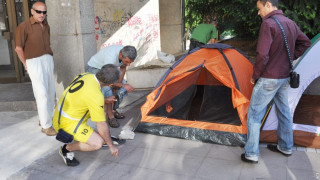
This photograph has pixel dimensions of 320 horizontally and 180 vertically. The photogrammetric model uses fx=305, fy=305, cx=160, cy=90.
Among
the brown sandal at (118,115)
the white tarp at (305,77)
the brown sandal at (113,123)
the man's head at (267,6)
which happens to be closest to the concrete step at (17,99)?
the brown sandal at (118,115)

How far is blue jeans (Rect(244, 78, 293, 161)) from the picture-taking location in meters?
3.18

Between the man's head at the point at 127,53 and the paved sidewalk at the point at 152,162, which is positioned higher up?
the man's head at the point at 127,53

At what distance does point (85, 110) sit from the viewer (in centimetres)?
312

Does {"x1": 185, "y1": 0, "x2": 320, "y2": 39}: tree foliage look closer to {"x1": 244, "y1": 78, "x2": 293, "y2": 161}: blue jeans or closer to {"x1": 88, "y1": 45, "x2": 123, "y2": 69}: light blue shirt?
{"x1": 88, "y1": 45, "x2": 123, "y2": 69}: light blue shirt

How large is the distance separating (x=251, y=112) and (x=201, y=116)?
4.03 ft

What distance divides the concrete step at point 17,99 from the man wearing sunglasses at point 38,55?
1.14 meters

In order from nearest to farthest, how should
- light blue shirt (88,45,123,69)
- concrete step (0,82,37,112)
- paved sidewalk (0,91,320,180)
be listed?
paved sidewalk (0,91,320,180) < light blue shirt (88,45,123,69) < concrete step (0,82,37,112)

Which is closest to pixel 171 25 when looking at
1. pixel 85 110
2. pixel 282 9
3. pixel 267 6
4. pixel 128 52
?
pixel 282 9

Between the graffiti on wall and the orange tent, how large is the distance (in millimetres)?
2327

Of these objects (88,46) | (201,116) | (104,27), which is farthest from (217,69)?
(104,27)

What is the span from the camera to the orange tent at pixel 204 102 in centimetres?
381

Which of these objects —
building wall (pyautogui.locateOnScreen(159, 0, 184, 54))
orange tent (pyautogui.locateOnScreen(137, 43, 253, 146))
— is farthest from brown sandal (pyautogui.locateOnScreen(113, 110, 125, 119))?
building wall (pyautogui.locateOnScreen(159, 0, 184, 54))

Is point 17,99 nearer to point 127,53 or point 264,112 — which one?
point 127,53

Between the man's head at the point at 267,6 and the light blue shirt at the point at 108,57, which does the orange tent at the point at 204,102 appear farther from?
the man's head at the point at 267,6
